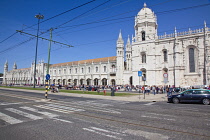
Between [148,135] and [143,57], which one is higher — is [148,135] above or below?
below

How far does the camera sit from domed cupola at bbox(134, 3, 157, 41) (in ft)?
126

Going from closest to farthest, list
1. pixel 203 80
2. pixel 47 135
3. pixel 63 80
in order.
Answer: pixel 47 135 → pixel 203 80 → pixel 63 80

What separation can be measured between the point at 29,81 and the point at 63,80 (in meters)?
31.6

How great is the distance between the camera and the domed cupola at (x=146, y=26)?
38.3m

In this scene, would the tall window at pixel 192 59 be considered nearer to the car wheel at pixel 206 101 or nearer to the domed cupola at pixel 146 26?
the domed cupola at pixel 146 26

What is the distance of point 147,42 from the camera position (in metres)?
37.7

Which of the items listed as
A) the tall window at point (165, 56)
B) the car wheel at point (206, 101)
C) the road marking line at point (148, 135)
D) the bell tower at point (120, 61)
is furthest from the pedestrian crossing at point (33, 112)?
the bell tower at point (120, 61)

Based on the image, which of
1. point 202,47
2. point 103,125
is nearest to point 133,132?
point 103,125

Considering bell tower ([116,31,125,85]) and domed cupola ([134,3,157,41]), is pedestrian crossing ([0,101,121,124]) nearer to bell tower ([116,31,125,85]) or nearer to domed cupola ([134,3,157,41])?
domed cupola ([134,3,157,41])

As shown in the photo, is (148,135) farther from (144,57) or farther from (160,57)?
(144,57)

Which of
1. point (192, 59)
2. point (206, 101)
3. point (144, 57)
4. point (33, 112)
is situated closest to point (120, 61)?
point (144, 57)

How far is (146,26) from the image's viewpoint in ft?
126

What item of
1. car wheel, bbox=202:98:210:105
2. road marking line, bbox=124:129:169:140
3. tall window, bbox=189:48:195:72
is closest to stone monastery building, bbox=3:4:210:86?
tall window, bbox=189:48:195:72

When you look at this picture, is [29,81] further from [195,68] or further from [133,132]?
[133,132]
